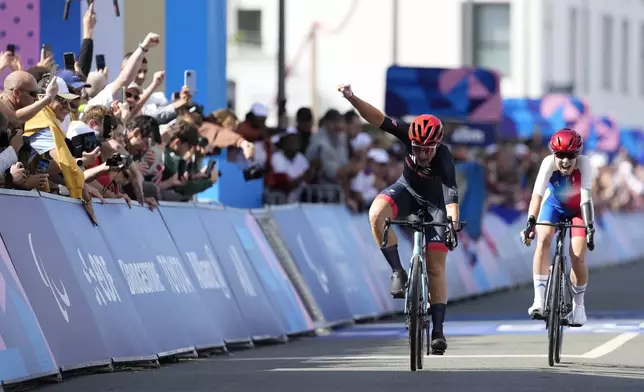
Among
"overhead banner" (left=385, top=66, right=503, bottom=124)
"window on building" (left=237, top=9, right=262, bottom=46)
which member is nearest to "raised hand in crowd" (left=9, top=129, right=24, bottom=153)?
"overhead banner" (left=385, top=66, right=503, bottom=124)

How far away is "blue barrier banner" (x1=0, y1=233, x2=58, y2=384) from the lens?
40.0ft

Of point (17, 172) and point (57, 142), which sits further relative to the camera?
point (57, 142)

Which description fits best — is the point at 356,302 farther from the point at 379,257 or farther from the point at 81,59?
the point at 81,59

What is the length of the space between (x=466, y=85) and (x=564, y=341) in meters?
11.8

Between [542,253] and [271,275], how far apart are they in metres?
3.79

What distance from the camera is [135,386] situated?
1280 centimetres

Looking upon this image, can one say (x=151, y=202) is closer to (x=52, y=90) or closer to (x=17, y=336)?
(x=52, y=90)

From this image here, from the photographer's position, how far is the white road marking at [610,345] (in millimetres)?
15930

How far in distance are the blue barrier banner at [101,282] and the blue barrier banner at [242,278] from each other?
9.32ft

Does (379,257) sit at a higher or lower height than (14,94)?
lower

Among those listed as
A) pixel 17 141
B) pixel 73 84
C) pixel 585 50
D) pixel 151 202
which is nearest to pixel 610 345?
pixel 151 202

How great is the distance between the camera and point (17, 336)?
12406mm

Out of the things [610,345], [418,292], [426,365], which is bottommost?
[610,345]

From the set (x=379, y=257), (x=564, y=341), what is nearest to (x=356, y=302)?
(x=379, y=257)
